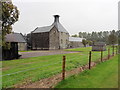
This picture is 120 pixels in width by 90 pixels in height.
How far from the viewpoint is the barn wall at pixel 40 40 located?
4513 centimetres

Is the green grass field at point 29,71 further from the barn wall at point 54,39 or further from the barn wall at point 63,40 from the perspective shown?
the barn wall at point 63,40

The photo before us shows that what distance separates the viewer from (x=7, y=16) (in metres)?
12.7

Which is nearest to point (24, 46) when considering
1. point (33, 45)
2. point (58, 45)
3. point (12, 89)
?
point (33, 45)

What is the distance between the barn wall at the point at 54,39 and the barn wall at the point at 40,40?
1.69 meters

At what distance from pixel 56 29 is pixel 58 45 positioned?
7.34 m

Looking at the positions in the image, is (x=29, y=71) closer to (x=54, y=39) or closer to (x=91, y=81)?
(x=91, y=81)

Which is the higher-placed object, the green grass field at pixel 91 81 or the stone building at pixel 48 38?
the stone building at pixel 48 38

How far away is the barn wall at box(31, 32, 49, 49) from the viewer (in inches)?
1777

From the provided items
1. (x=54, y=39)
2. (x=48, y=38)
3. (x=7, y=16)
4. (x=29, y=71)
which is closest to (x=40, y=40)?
(x=48, y=38)

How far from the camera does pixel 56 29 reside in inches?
1885

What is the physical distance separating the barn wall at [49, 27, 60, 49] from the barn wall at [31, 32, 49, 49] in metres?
1.69

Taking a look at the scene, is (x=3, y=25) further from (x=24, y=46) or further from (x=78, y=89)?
(x=24, y=46)

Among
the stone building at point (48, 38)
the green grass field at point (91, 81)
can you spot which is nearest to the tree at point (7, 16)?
the green grass field at point (91, 81)

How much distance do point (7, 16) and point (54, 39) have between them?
114 ft
